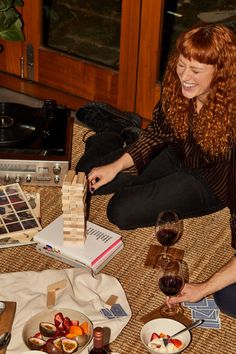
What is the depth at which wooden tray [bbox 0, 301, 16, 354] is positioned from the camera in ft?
7.35

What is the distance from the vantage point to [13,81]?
13.4ft

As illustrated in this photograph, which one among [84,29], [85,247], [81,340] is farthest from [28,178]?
[84,29]

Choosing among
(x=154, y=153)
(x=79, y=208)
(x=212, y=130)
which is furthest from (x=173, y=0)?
(x=79, y=208)

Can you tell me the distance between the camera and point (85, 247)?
260 centimetres

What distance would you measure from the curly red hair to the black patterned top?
6cm

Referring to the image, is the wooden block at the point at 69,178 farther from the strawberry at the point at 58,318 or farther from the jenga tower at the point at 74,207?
the strawberry at the point at 58,318

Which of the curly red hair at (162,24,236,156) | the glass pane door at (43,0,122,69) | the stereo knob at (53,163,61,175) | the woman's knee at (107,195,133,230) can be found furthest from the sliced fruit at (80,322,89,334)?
the glass pane door at (43,0,122,69)

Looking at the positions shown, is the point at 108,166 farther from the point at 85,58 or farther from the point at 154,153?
the point at 85,58

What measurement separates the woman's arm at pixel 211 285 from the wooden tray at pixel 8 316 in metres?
0.53

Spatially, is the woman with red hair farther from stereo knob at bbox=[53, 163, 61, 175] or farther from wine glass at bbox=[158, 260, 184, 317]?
wine glass at bbox=[158, 260, 184, 317]

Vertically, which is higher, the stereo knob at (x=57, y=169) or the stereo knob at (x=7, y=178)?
the stereo knob at (x=57, y=169)

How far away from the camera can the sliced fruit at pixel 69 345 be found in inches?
82.5

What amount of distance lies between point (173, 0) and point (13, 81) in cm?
111

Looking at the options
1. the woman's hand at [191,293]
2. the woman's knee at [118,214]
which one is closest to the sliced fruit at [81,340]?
the woman's hand at [191,293]
